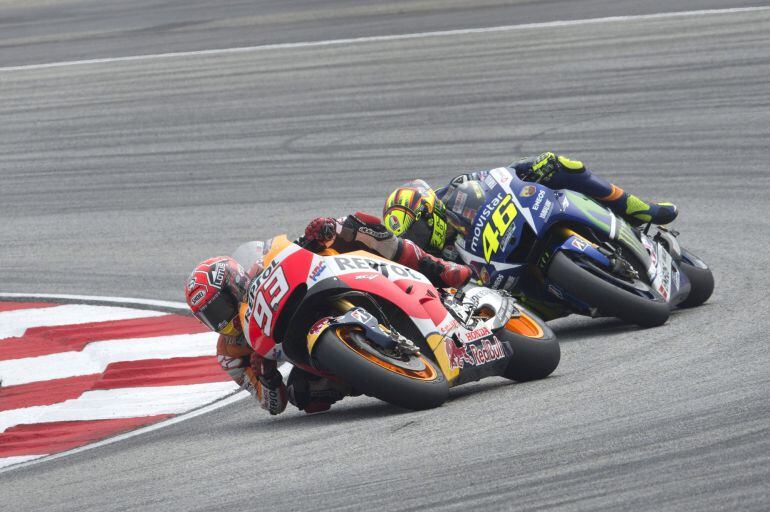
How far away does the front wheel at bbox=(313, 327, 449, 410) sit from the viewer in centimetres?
620

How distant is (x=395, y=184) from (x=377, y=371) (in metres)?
7.97

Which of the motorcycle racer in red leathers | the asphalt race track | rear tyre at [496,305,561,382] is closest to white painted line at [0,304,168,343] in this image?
the asphalt race track

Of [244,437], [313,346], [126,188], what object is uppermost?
[313,346]

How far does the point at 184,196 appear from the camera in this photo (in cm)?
1485

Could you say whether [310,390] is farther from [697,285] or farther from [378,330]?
[697,285]

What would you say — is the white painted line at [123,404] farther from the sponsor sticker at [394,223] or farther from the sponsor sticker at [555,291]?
the sponsor sticker at [555,291]

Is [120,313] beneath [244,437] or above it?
beneath

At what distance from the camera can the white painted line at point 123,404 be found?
328 inches

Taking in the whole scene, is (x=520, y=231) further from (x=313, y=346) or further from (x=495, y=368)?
(x=313, y=346)

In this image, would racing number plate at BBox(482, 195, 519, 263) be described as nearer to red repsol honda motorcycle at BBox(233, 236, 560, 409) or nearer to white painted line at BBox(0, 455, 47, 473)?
red repsol honda motorcycle at BBox(233, 236, 560, 409)

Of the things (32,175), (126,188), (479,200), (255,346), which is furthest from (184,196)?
(255,346)

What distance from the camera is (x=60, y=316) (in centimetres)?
1090

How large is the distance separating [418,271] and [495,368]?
78 cm

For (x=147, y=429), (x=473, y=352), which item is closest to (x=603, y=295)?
(x=473, y=352)
